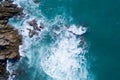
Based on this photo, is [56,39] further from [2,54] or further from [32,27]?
[2,54]

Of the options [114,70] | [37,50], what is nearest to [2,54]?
[37,50]

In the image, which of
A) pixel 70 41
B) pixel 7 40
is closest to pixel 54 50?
pixel 70 41

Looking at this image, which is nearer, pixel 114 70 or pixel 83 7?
pixel 114 70

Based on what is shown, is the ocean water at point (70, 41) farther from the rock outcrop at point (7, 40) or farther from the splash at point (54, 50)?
the rock outcrop at point (7, 40)

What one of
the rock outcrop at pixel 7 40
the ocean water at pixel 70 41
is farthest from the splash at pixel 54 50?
the rock outcrop at pixel 7 40

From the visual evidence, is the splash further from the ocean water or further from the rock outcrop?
the rock outcrop

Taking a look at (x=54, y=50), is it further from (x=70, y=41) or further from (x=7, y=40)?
(x=7, y=40)
